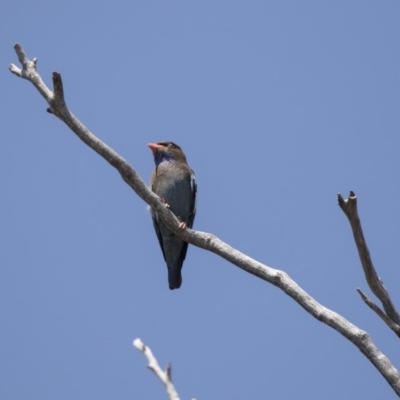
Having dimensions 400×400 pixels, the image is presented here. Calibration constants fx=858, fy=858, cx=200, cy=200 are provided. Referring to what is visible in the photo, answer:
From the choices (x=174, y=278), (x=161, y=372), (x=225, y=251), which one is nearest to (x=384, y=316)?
(x=225, y=251)

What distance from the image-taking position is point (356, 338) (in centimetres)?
575

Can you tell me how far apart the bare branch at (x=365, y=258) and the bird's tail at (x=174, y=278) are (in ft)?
14.5

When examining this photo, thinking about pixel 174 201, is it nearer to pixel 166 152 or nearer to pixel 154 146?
pixel 166 152

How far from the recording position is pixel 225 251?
264 inches

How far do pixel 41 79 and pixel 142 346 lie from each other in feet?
9.32

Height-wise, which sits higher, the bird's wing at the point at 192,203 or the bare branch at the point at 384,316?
the bird's wing at the point at 192,203

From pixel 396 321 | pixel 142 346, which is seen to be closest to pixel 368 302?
pixel 396 321

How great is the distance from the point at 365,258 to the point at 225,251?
1.31 m

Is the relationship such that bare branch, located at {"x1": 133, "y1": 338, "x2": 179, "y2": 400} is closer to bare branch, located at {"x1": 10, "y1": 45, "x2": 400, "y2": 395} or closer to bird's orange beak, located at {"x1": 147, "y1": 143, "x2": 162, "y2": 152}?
bare branch, located at {"x1": 10, "y1": 45, "x2": 400, "y2": 395}

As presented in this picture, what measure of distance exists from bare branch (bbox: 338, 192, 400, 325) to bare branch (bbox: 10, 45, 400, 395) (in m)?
0.29

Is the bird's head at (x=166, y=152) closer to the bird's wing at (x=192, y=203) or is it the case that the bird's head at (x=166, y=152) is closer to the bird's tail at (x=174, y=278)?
the bird's wing at (x=192, y=203)

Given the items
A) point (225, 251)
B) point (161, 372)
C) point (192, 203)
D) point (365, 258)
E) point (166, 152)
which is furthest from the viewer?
point (166, 152)

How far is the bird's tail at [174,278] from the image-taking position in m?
10.0

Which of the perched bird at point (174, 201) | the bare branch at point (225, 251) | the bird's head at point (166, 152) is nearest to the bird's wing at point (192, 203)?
the perched bird at point (174, 201)
